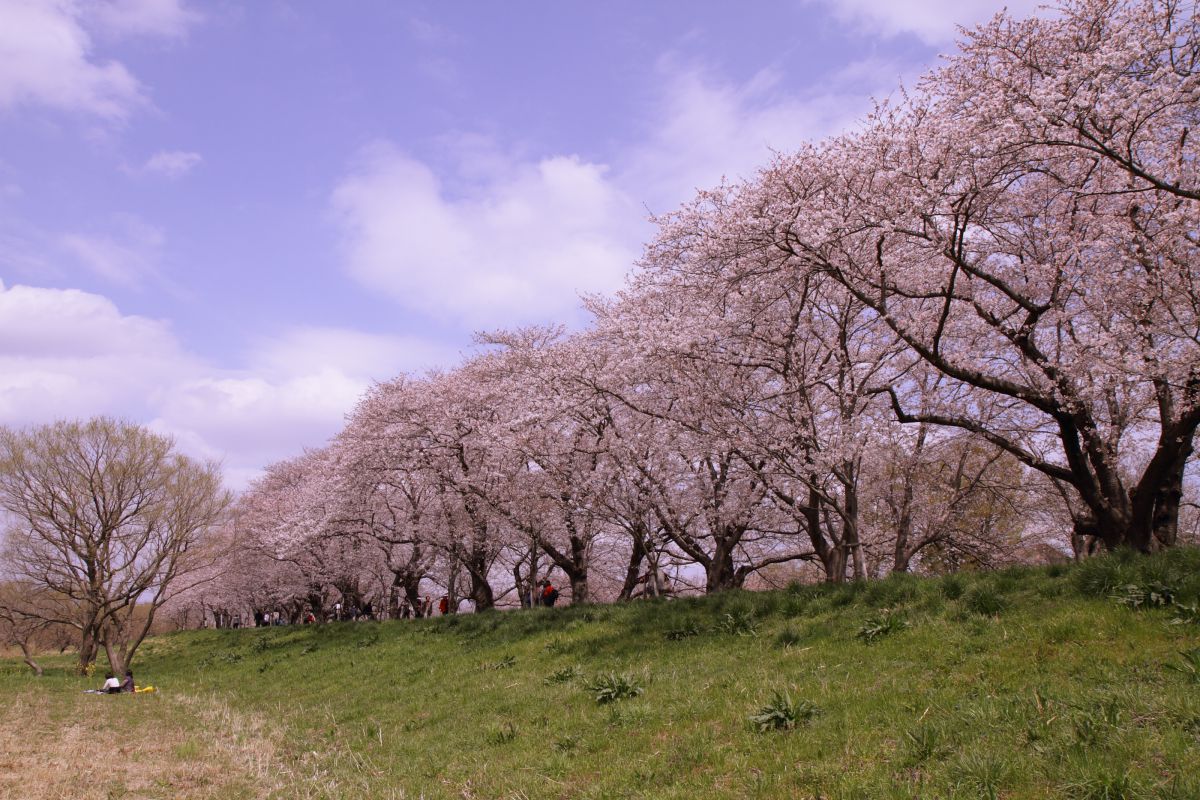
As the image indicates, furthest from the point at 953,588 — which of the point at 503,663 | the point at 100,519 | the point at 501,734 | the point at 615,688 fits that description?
the point at 100,519

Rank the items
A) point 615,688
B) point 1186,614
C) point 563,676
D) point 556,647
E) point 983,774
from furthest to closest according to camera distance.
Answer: point 556,647 < point 563,676 < point 615,688 < point 1186,614 < point 983,774

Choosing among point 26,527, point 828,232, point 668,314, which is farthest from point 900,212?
point 26,527

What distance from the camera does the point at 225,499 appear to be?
34.4 m

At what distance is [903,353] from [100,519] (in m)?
33.7

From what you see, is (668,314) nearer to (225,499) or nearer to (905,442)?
(905,442)

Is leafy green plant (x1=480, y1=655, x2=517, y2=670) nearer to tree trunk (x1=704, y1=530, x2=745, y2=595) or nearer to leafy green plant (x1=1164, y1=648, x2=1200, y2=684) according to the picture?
tree trunk (x1=704, y1=530, x2=745, y2=595)

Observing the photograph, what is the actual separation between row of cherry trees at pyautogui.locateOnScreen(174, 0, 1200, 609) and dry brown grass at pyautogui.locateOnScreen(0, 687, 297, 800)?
9.28m

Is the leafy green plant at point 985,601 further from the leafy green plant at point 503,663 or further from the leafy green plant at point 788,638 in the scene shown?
the leafy green plant at point 503,663

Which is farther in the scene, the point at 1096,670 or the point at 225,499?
the point at 225,499

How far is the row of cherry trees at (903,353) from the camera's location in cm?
1084

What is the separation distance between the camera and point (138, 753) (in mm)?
11047

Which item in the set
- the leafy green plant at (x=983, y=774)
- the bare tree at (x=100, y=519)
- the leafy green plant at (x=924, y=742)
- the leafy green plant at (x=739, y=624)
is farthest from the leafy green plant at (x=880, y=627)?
the bare tree at (x=100, y=519)

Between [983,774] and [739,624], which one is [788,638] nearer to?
[739,624]

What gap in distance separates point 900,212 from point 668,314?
23.2 ft
